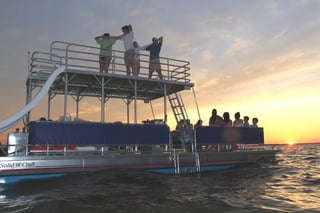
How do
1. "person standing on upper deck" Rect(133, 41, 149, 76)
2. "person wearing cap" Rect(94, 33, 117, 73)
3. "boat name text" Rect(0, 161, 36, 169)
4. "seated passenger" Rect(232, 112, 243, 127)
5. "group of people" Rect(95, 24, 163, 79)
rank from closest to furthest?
"boat name text" Rect(0, 161, 36, 169) < "person wearing cap" Rect(94, 33, 117, 73) < "group of people" Rect(95, 24, 163, 79) < "person standing on upper deck" Rect(133, 41, 149, 76) < "seated passenger" Rect(232, 112, 243, 127)

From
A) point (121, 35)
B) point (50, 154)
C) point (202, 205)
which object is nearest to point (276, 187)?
point (202, 205)

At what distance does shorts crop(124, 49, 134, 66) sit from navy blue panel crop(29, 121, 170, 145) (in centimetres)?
298

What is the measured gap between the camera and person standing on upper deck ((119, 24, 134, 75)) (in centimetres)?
1451

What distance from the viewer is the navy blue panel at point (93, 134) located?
11398 millimetres

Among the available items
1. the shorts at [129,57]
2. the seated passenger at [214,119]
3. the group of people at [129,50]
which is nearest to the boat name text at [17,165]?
the group of people at [129,50]

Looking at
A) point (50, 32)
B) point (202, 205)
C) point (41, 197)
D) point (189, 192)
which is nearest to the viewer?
point (202, 205)

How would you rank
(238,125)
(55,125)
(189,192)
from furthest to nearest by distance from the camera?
(238,125) → (55,125) → (189,192)

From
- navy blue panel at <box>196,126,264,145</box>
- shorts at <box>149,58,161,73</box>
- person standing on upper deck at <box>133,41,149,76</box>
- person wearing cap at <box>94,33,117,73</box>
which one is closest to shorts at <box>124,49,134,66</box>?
person standing on upper deck at <box>133,41,149,76</box>

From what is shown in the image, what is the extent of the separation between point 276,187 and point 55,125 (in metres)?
7.67

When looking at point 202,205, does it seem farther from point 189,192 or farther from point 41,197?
point 41,197

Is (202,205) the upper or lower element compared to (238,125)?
lower

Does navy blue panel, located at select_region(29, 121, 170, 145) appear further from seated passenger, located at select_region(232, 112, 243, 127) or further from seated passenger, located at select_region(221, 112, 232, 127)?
seated passenger, located at select_region(232, 112, 243, 127)

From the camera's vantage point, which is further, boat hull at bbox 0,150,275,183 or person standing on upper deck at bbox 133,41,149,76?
person standing on upper deck at bbox 133,41,149,76

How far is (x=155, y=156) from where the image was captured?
13141 millimetres
